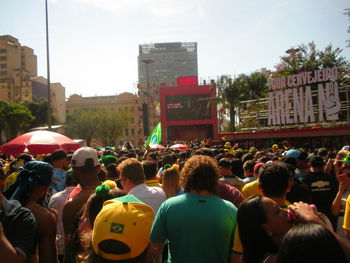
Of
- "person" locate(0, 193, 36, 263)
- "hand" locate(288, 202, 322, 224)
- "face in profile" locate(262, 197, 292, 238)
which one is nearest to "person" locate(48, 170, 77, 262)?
"person" locate(0, 193, 36, 263)

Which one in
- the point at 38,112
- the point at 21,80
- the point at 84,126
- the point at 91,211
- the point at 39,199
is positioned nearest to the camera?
the point at 91,211

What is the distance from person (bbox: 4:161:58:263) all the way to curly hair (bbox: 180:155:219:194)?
1175 millimetres

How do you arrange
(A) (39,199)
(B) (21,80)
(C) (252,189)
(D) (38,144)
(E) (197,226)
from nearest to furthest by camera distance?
(E) (197,226)
(A) (39,199)
(C) (252,189)
(D) (38,144)
(B) (21,80)

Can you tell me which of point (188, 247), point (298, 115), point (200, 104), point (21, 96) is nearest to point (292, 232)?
point (188, 247)

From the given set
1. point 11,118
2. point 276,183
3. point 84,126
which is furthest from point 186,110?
point 276,183

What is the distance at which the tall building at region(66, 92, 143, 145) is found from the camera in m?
92.5

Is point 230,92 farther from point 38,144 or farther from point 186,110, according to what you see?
point 38,144

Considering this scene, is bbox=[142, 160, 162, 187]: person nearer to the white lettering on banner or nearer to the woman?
the woman

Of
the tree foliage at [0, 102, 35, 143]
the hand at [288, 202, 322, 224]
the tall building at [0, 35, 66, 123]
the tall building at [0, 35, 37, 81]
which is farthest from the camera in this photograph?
the tall building at [0, 35, 37, 81]

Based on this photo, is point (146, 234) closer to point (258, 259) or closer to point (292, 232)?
point (258, 259)

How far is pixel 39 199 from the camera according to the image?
10.5 ft

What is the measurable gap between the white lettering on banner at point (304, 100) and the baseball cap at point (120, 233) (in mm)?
17664

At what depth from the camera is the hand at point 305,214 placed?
77.4 inches

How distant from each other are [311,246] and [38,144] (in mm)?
8396
